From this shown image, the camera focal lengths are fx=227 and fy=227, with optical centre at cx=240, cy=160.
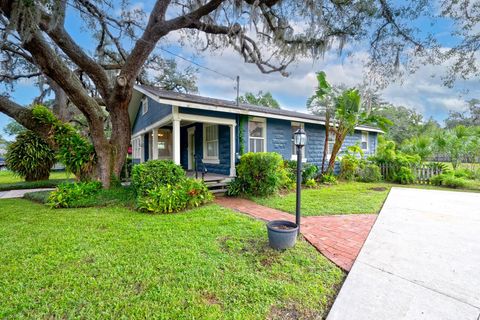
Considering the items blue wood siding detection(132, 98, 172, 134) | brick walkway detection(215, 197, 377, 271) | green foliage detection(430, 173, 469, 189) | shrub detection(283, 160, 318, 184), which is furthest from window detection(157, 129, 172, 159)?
green foliage detection(430, 173, 469, 189)

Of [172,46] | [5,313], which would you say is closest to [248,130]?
[172,46]

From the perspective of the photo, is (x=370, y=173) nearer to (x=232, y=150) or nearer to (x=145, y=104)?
(x=232, y=150)

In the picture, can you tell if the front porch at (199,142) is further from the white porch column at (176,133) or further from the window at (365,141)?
the window at (365,141)

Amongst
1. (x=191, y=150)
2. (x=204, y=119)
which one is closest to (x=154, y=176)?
(x=204, y=119)

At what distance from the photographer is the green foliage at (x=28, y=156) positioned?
32.5 ft

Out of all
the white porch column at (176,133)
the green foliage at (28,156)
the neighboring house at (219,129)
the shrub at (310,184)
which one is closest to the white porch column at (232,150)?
the neighboring house at (219,129)

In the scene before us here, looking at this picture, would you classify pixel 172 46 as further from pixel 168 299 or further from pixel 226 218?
pixel 168 299

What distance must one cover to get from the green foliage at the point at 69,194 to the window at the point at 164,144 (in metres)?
6.15

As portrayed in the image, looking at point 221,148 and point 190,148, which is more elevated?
point 190,148

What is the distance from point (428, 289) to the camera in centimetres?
235

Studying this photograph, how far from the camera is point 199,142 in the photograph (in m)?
10.5

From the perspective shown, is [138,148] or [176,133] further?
[138,148]

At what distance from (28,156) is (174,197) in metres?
8.96

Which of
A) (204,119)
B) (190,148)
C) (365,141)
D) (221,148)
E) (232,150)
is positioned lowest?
(232,150)
